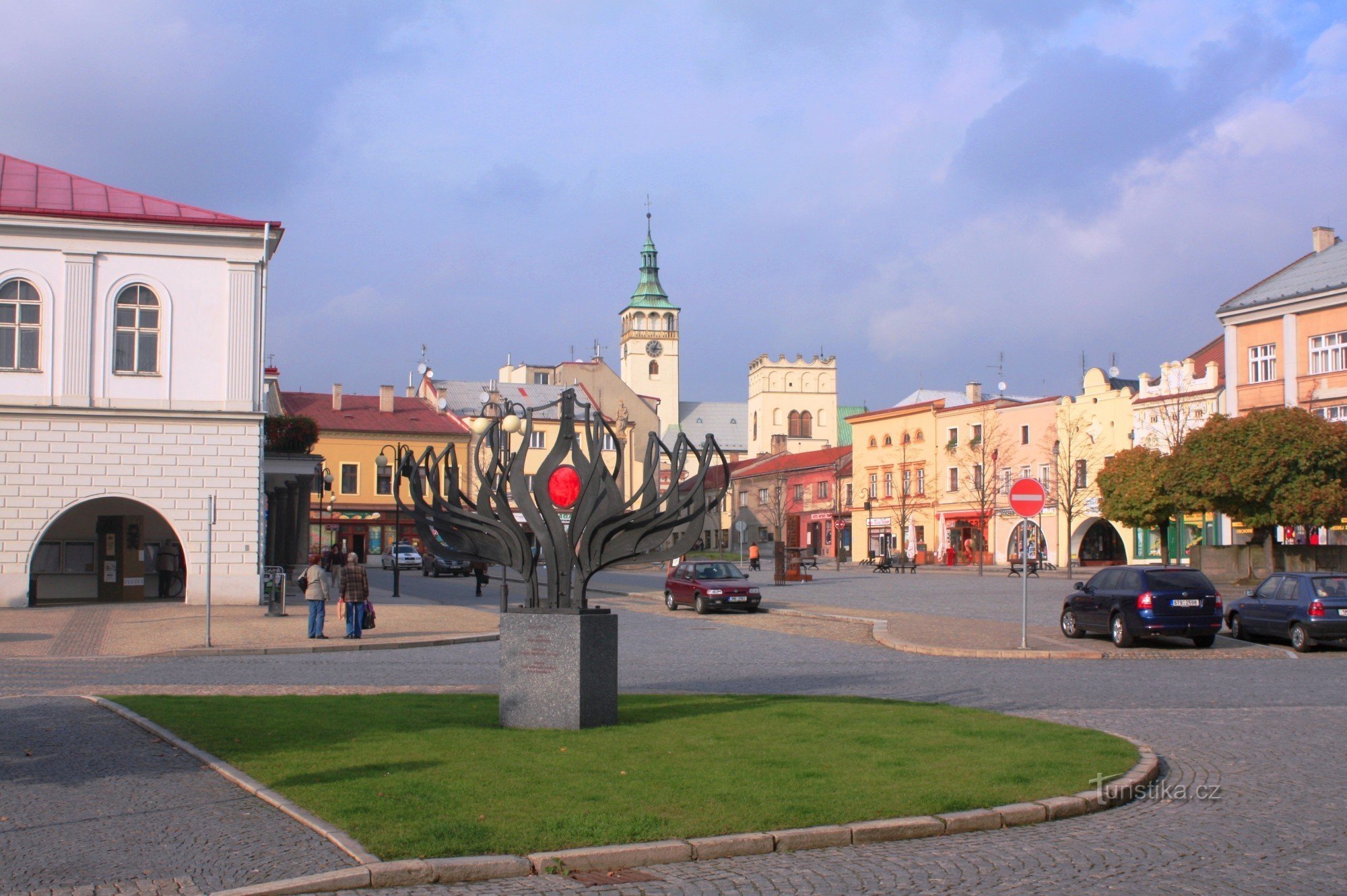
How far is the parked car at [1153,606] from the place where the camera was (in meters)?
21.9

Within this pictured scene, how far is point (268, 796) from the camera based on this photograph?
8.52 m

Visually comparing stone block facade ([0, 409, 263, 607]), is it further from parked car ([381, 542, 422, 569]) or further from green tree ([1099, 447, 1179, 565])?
parked car ([381, 542, 422, 569])

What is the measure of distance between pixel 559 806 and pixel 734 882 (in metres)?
1.71

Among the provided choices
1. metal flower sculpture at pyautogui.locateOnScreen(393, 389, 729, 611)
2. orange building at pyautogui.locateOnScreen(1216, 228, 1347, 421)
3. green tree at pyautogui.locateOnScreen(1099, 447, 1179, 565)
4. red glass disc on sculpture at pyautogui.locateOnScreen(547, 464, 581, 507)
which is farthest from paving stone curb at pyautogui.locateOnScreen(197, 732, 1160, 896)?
orange building at pyautogui.locateOnScreen(1216, 228, 1347, 421)

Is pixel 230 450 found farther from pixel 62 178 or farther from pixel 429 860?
pixel 429 860

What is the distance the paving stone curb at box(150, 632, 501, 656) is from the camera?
21844 millimetres

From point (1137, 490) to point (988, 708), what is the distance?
34479 millimetres

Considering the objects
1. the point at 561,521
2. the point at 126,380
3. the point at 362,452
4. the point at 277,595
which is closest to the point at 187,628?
the point at 277,595

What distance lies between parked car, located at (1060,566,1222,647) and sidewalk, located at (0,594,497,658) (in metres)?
11.7

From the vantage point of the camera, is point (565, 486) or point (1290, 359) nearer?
point (565, 486)

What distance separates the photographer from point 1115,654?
69.8 ft

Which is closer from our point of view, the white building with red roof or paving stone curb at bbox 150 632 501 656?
paving stone curb at bbox 150 632 501 656

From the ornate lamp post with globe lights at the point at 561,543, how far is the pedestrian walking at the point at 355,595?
33.9 feet

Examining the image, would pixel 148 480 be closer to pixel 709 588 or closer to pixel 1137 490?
pixel 709 588
